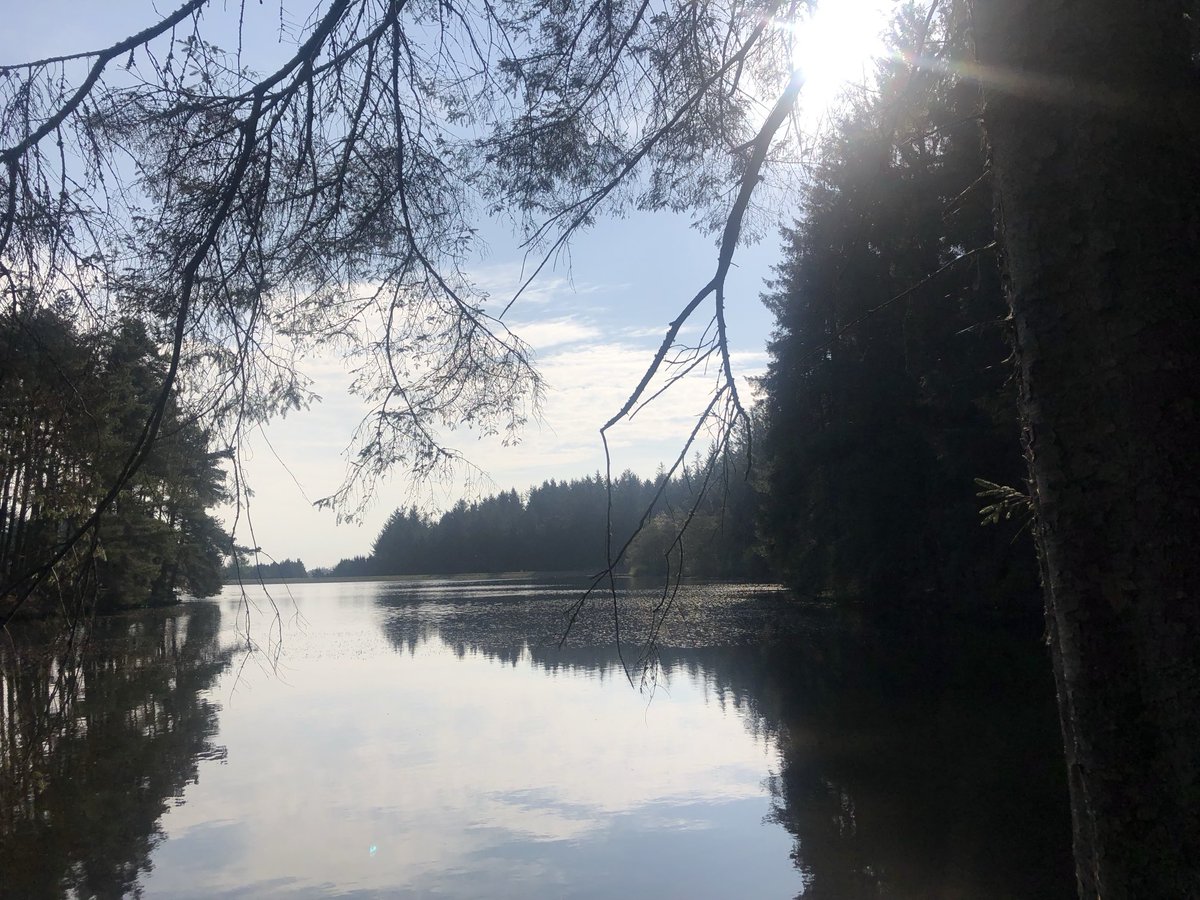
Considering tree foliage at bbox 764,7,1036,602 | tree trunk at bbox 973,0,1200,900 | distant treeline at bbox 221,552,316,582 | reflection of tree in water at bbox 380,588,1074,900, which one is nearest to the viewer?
tree trunk at bbox 973,0,1200,900

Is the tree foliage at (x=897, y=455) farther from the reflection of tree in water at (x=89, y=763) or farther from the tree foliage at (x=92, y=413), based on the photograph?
the reflection of tree in water at (x=89, y=763)

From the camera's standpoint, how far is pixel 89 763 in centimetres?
873

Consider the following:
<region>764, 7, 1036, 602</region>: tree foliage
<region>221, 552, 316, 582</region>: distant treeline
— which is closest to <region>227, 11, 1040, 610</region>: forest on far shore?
<region>764, 7, 1036, 602</region>: tree foliage

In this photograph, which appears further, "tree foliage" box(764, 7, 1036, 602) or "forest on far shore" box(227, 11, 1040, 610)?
"tree foliage" box(764, 7, 1036, 602)

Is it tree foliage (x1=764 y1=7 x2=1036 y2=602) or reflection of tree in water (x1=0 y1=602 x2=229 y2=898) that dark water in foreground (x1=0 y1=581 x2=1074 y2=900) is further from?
tree foliage (x1=764 y1=7 x2=1036 y2=602)

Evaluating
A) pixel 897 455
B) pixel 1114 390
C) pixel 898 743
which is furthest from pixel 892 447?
pixel 1114 390

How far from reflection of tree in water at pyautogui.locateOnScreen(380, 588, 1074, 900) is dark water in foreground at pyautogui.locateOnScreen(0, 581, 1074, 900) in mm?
31

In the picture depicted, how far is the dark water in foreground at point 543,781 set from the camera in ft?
18.6

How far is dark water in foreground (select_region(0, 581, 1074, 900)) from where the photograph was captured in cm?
566

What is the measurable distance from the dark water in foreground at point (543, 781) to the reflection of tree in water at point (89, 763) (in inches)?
1.2

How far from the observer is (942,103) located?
3723 mm

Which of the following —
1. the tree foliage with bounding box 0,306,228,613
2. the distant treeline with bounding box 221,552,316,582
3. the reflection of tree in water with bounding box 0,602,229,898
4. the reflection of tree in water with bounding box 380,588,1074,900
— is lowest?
the reflection of tree in water with bounding box 380,588,1074,900

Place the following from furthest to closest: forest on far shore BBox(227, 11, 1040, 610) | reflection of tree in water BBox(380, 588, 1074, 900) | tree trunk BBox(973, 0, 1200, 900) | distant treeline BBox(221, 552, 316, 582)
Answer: forest on far shore BBox(227, 11, 1040, 610) < reflection of tree in water BBox(380, 588, 1074, 900) < distant treeline BBox(221, 552, 316, 582) < tree trunk BBox(973, 0, 1200, 900)

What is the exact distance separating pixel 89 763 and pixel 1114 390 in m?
9.80
